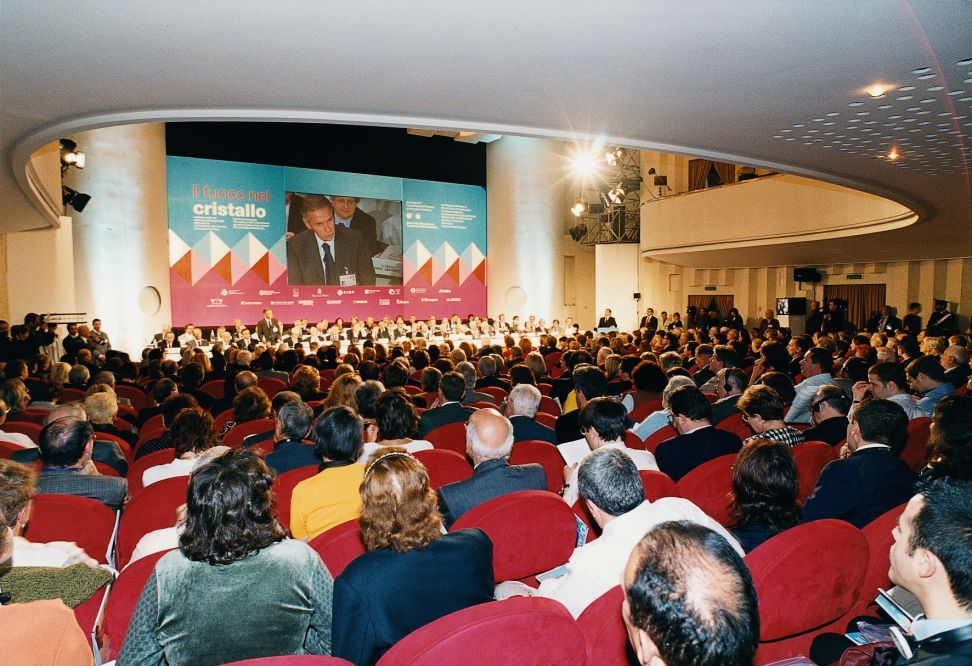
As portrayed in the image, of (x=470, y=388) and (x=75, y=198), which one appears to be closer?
(x=470, y=388)

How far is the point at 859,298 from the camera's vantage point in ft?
53.8

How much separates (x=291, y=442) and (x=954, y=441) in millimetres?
3480

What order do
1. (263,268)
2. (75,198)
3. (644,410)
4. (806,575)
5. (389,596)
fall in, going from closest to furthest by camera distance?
(389,596)
(806,575)
(644,410)
(75,198)
(263,268)

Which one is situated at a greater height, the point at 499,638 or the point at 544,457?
the point at 499,638

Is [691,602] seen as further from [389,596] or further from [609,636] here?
[389,596]

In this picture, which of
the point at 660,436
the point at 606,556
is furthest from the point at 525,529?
the point at 660,436

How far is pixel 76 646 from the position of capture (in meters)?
1.46

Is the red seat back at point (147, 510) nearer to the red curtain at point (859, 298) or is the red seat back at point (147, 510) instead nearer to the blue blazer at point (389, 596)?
the blue blazer at point (389, 596)

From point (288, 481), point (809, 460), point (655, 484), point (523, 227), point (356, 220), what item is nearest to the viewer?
point (655, 484)

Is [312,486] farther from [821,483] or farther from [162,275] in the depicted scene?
[162,275]

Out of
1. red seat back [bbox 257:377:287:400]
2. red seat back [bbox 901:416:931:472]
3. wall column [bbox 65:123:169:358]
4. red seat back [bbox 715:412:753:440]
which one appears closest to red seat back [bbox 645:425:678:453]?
red seat back [bbox 715:412:753:440]

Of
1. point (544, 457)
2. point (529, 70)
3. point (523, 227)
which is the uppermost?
point (523, 227)

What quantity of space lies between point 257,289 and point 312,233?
6.58 feet

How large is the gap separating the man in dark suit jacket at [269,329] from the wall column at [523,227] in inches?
267
